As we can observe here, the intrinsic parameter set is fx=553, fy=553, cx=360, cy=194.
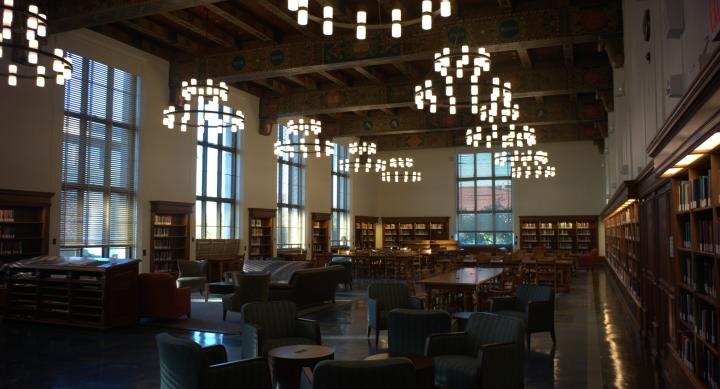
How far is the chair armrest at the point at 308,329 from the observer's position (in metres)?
5.64

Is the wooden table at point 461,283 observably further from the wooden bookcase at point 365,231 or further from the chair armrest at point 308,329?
the wooden bookcase at point 365,231

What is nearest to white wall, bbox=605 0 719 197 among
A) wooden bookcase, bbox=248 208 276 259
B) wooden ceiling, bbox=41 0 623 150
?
wooden ceiling, bbox=41 0 623 150

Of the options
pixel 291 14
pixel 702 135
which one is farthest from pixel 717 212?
pixel 291 14

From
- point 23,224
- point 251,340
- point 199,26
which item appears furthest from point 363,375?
point 199,26

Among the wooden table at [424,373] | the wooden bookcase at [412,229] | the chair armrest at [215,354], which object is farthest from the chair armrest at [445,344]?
the wooden bookcase at [412,229]

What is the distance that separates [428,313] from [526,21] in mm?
7190

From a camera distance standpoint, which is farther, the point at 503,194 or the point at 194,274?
the point at 503,194

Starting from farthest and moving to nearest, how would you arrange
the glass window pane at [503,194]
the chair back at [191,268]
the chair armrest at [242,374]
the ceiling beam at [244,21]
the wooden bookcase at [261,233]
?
the glass window pane at [503,194], the wooden bookcase at [261,233], the chair back at [191,268], the ceiling beam at [244,21], the chair armrest at [242,374]

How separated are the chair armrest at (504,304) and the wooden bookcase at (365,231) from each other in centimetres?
1748

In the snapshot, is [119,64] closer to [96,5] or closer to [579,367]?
[96,5]

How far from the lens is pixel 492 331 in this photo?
4.96 m

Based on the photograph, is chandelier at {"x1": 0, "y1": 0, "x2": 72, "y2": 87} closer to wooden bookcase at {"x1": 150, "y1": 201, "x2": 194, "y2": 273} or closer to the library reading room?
the library reading room

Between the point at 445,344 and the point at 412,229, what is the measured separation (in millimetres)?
22213

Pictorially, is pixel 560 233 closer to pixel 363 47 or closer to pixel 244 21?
pixel 363 47
